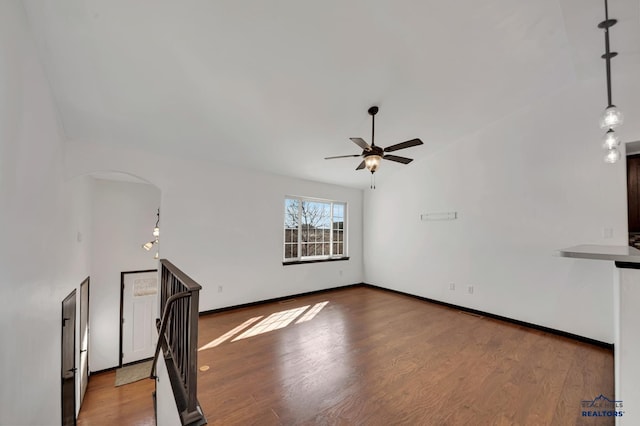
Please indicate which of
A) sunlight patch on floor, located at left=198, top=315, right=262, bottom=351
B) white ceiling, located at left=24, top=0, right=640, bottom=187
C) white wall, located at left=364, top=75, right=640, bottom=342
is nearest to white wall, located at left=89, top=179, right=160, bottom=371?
white ceiling, located at left=24, top=0, right=640, bottom=187

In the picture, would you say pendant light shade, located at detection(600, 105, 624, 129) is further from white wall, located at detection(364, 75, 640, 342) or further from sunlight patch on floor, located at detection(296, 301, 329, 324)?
sunlight patch on floor, located at detection(296, 301, 329, 324)

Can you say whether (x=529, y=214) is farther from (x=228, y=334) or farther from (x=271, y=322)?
(x=228, y=334)

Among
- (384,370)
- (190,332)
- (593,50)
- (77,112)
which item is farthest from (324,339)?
(593,50)

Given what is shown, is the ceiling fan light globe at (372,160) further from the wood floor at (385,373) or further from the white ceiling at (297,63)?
the wood floor at (385,373)

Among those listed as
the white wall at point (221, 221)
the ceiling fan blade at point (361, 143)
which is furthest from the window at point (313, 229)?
the ceiling fan blade at point (361, 143)

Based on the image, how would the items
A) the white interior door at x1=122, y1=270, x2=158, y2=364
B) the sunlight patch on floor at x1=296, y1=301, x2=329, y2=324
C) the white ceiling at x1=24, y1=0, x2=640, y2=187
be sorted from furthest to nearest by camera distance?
the white interior door at x1=122, y1=270, x2=158, y2=364
the sunlight patch on floor at x1=296, y1=301, x2=329, y2=324
the white ceiling at x1=24, y1=0, x2=640, y2=187

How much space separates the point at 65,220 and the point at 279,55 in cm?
321

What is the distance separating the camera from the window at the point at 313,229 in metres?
5.45

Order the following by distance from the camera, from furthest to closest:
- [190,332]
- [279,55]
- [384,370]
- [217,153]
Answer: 1. [217,153]
2. [384,370]
3. [279,55]
4. [190,332]

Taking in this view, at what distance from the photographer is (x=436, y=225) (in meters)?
4.97

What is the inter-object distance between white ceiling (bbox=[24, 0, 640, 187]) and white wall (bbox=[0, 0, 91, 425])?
0.39m

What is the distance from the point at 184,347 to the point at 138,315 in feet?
14.5

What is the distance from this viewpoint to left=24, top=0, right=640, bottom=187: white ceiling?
2006mm

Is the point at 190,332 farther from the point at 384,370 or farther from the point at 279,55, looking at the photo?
the point at 279,55
